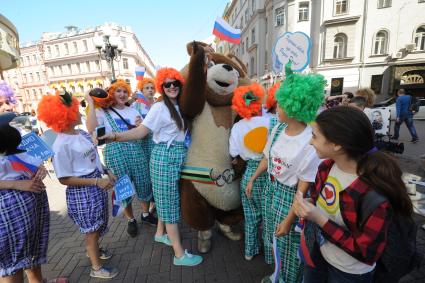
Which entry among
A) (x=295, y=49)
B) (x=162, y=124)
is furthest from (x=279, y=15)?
(x=162, y=124)

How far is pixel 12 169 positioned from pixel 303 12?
73.3ft

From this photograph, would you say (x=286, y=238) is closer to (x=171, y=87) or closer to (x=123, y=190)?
(x=123, y=190)

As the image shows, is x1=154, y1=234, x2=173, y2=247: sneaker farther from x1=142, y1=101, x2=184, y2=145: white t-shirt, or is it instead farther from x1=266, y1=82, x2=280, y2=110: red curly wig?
x1=266, y1=82, x2=280, y2=110: red curly wig

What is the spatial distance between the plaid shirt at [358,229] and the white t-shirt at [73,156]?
6.94 feet

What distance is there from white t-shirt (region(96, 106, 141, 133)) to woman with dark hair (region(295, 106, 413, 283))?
101 inches

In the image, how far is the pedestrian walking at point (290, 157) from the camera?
1702mm

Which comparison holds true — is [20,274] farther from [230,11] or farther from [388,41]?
[230,11]

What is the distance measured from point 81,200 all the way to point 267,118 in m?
2.03

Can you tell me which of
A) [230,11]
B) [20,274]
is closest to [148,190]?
[20,274]

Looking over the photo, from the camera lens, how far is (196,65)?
2344 millimetres

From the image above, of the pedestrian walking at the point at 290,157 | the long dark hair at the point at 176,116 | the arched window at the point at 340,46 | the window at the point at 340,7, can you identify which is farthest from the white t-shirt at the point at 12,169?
the window at the point at 340,7

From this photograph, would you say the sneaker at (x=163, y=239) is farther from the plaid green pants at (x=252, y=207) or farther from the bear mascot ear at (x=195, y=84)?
the bear mascot ear at (x=195, y=84)

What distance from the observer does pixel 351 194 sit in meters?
1.26

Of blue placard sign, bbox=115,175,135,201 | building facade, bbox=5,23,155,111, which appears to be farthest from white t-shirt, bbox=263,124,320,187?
building facade, bbox=5,23,155,111
